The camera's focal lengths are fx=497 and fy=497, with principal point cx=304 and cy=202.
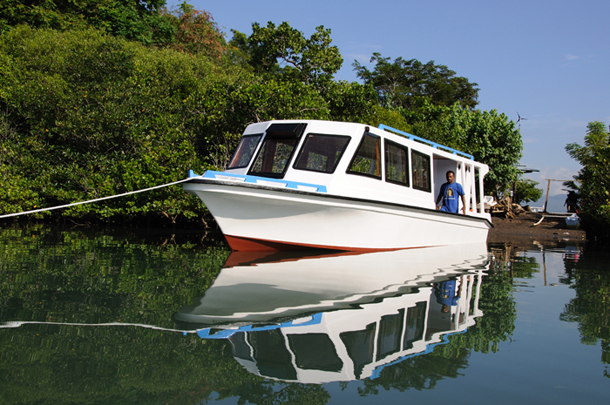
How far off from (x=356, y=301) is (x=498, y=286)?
2396 millimetres

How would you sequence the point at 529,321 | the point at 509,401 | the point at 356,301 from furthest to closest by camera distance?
1. the point at 356,301
2. the point at 529,321
3. the point at 509,401

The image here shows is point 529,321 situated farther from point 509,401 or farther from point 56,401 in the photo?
point 56,401

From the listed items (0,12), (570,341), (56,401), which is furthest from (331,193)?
(0,12)

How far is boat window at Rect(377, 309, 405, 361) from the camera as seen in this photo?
3.20 m

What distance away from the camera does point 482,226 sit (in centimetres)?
1310

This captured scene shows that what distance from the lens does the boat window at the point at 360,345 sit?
9.69ft

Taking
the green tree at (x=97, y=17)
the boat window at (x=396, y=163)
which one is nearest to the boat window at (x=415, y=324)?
the boat window at (x=396, y=163)

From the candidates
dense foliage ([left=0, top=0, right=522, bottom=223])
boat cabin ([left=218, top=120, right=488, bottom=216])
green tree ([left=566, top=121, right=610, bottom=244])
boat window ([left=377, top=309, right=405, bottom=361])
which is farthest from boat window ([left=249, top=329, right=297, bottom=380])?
green tree ([left=566, top=121, right=610, bottom=244])

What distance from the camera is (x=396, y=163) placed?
10008mm

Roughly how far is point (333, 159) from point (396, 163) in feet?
5.34

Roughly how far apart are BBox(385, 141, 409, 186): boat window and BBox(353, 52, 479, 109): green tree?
43.1m

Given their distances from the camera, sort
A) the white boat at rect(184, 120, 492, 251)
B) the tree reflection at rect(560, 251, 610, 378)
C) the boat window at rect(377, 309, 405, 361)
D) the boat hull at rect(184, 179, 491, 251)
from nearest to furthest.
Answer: the boat window at rect(377, 309, 405, 361)
the tree reflection at rect(560, 251, 610, 378)
the boat hull at rect(184, 179, 491, 251)
the white boat at rect(184, 120, 492, 251)

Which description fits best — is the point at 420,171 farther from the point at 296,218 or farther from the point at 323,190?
the point at 296,218

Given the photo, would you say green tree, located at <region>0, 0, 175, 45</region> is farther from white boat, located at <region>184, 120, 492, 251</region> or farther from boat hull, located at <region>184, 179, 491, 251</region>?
boat hull, located at <region>184, 179, 491, 251</region>
